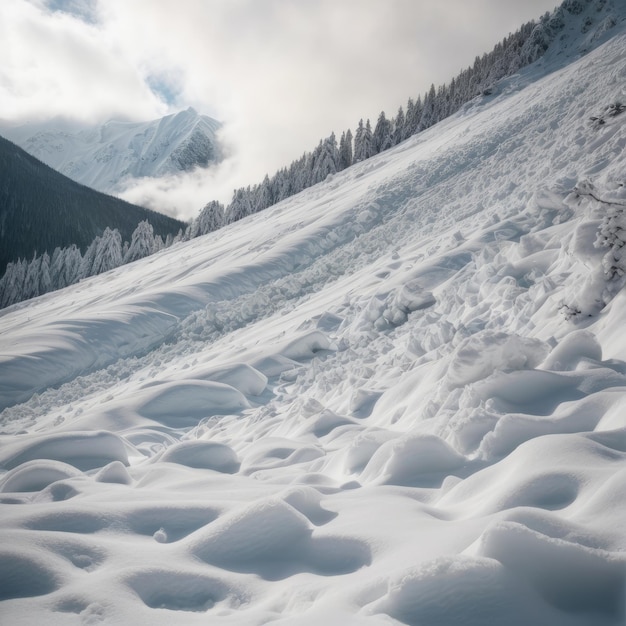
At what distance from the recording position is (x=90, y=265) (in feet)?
200

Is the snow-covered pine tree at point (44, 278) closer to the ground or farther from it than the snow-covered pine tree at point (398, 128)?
closer to the ground

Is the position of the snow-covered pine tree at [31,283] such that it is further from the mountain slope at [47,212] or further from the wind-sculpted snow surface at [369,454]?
the wind-sculpted snow surface at [369,454]

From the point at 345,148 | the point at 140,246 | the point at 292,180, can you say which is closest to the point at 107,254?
the point at 140,246

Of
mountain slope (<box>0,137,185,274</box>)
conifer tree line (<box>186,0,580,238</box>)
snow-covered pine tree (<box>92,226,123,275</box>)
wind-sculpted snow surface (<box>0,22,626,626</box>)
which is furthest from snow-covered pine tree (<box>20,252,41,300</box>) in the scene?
wind-sculpted snow surface (<box>0,22,626,626</box>)

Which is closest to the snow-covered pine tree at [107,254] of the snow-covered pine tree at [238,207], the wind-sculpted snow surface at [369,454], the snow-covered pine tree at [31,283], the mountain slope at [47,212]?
the snow-covered pine tree at [31,283]

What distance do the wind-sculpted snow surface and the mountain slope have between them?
99.9 meters

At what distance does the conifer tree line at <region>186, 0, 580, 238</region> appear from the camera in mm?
54656

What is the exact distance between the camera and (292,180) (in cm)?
5900

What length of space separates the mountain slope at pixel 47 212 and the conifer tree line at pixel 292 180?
117ft

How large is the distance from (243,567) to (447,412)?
7.00 ft

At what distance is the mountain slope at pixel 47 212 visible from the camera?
98.4 meters

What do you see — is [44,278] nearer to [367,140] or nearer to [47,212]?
[367,140]

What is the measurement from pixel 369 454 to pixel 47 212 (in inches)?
4795

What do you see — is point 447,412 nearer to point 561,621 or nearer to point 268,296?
point 561,621
